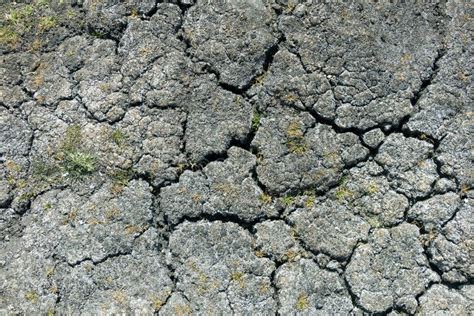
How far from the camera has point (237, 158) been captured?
108 inches

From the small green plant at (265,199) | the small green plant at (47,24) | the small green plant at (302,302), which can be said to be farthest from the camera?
the small green plant at (47,24)

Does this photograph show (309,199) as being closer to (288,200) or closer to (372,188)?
(288,200)

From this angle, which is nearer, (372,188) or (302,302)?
(302,302)

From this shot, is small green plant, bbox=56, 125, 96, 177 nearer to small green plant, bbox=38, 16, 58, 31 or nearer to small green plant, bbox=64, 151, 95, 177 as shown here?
small green plant, bbox=64, 151, 95, 177

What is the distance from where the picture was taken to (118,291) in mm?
2607

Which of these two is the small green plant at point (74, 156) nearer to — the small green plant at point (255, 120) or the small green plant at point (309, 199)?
the small green plant at point (255, 120)

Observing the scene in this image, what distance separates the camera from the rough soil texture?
261 centimetres

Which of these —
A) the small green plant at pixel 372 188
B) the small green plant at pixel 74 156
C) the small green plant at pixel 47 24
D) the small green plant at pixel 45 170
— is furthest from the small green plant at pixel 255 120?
the small green plant at pixel 47 24

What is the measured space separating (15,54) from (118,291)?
1227mm

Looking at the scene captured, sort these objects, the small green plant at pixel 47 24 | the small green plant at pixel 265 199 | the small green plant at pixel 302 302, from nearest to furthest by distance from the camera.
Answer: the small green plant at pixel 302 302 < the small green plant at pixel 265 199 < the small green plant at pixel 47 24

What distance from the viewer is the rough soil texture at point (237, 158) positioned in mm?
2607

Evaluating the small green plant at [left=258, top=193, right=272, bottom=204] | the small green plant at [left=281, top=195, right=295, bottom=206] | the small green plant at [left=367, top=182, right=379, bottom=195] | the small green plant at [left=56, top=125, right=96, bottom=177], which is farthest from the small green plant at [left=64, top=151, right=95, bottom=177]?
the small green plant at [left=367, top=182, right=379, bottom=195]

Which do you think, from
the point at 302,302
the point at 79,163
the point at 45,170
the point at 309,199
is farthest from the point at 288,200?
the point at 45,170

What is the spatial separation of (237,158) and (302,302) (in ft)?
2.23
